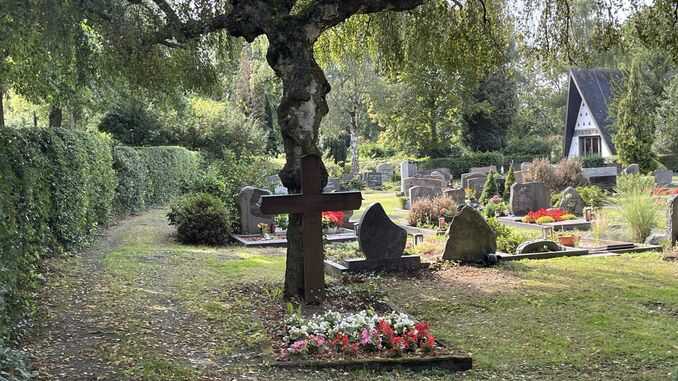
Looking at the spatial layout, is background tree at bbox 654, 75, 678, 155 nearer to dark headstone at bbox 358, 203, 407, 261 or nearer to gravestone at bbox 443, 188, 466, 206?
gravestone at bbox 443, 188, 466, 206

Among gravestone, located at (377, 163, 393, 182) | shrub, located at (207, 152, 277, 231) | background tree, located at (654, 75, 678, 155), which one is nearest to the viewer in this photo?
shrub, located at (207, 152, 277, 231)

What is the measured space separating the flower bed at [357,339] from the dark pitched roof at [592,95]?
42258mm

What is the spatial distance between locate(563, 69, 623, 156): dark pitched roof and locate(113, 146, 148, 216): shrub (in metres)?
33.7

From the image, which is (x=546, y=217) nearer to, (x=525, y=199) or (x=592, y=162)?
(x=525, y=199)

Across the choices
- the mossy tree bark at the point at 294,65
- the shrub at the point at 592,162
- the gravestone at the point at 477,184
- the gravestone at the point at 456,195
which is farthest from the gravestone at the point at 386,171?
the mossy tree bark at the point at 294,65

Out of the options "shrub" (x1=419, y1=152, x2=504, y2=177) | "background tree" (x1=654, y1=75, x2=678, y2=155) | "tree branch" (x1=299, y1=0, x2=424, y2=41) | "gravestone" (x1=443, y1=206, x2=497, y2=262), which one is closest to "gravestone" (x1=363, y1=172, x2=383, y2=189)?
"shrub" (x1=419, y1=152, x2=504, y2=177)

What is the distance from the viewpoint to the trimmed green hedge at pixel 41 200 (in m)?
6.71

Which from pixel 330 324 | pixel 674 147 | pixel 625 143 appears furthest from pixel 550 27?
pixel 674 147

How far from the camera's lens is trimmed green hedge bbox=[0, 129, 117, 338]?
264 inches

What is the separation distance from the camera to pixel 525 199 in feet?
68.1

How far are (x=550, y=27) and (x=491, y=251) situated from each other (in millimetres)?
4207

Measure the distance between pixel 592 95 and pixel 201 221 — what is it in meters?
40.3

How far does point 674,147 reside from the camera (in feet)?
139

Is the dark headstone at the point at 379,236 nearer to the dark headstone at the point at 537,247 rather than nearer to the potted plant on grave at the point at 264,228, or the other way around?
the dark headstone at the point at 537,247
